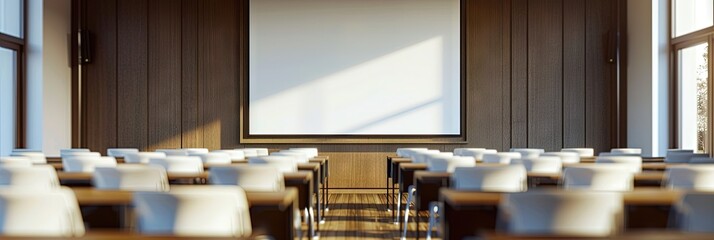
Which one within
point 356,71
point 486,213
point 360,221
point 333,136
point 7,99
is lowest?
point 360,221

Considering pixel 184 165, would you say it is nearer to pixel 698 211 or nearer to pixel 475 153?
pixel 475 153

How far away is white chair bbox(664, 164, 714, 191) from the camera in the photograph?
457 cm

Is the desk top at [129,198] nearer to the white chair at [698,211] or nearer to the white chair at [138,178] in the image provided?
the white chair at [138,178]

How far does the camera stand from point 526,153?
9.53m

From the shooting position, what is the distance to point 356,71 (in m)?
13.0

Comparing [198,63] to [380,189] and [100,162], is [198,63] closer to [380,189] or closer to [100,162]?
[380,189]

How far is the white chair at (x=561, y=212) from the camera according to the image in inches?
114

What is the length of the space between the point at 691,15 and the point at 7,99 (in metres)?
9.90

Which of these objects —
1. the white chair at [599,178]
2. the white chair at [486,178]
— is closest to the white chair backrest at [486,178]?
the white chair at [486,178]

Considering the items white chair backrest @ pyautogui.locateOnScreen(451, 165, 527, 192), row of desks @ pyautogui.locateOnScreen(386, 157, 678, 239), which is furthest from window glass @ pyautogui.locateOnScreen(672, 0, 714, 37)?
white chair backrest @ pyautogui.locateOnScreen(451, 165, 527, 192)

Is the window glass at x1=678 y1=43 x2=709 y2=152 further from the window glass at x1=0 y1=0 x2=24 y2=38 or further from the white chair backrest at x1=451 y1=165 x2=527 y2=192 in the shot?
the window glass at x1=0 y1=0 x2=24 y2=38

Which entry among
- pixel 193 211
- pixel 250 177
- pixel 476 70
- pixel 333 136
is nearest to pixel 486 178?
pixel 250 177

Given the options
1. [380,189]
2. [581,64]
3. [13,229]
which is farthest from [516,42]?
[13,229]

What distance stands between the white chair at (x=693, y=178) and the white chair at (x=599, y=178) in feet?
A: 0.83
